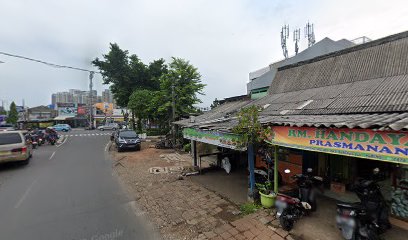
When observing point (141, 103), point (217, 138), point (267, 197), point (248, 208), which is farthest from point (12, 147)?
point (141, 103)

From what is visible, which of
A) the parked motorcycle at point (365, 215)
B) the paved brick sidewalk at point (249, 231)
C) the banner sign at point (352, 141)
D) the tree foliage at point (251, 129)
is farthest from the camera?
the tree foliage at point (251, 129)

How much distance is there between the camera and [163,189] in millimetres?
7992

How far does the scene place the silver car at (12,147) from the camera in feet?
34.2

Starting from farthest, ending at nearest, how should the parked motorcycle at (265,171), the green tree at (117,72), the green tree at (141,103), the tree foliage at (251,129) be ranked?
the green tree at (117,72) < the green tree at (141,103) < the parked motorcycle at (265,171) < the tree foliage at (251,129)

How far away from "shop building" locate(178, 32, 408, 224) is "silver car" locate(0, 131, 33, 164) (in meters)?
9.14

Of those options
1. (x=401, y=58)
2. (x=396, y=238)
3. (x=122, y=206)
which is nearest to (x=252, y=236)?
(x=396, y=238)

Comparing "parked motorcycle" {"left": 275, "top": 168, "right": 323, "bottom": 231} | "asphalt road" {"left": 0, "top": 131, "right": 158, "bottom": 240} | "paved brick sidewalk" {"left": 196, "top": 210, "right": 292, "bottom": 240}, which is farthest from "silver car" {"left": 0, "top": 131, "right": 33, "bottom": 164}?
"parked motorcycle" {"left": 275, "top": 168, "right": 323, "bottom": 231}

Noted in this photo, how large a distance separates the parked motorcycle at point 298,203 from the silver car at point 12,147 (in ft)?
40.6

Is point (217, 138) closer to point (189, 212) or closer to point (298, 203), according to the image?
point (189, 212)

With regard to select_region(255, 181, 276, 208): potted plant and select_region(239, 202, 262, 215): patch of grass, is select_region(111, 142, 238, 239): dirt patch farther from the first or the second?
select_region(255, 181, 276, 208): potted plant

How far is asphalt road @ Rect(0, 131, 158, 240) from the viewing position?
5018 mm

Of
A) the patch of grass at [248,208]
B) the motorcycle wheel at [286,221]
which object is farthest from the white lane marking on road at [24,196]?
the motorcycle wheel at [286,221]

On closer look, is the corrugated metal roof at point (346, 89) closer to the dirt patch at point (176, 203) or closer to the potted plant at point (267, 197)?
the potted plant at point (267, 197)

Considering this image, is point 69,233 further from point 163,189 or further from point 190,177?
point 190,177
